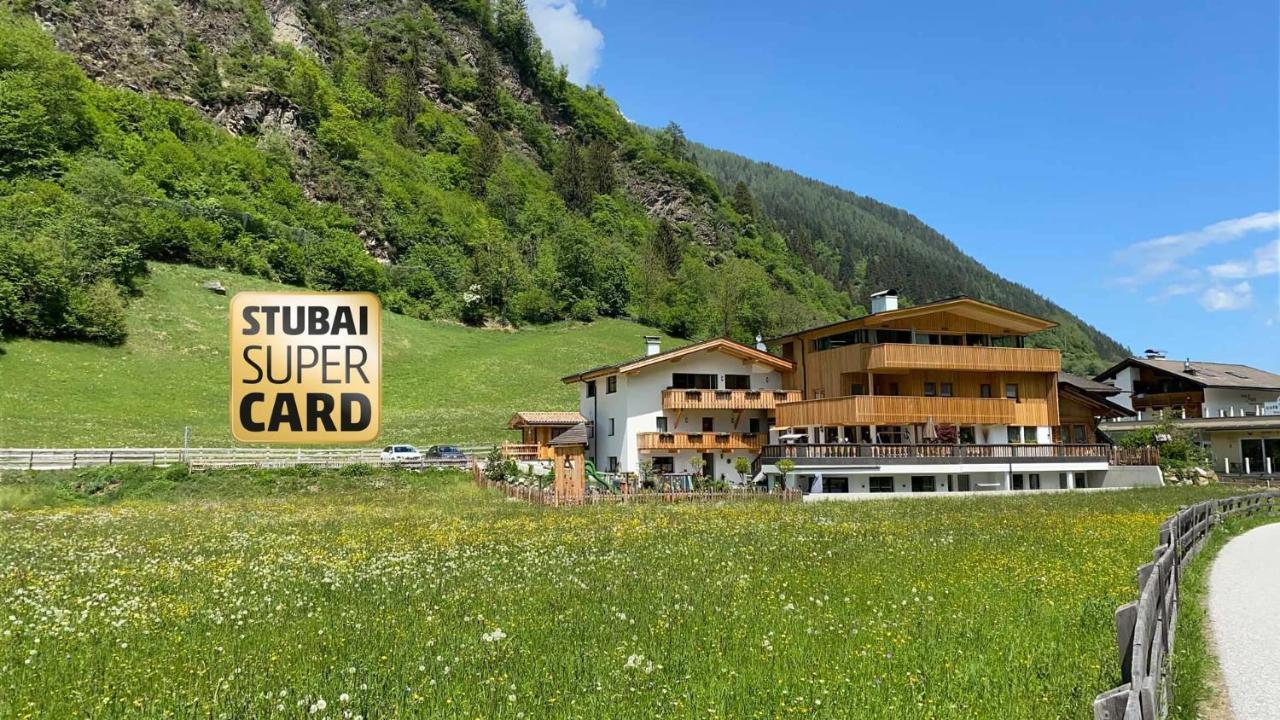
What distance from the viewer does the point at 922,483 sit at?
1704 inches

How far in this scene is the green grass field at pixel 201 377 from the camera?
178ft

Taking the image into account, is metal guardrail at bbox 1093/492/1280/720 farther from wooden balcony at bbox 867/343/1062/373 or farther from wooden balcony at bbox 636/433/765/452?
wooden balcony at bbox 636/433/765/452

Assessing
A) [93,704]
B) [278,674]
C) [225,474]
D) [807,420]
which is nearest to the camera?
[93,704]

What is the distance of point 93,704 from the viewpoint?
756cm

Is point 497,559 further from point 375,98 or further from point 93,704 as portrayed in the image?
point 375,98

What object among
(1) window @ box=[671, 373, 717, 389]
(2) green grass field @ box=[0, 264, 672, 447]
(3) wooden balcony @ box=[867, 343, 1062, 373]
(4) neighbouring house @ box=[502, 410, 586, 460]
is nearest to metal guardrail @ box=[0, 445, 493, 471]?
(4) neighbouring house @ box=[502, 410, 586, 460]

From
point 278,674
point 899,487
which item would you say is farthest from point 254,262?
point 278,674

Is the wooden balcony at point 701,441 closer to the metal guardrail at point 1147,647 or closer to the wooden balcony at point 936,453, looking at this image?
the wooden balcony at point 936,453

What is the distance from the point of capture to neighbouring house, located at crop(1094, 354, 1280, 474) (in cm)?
5884

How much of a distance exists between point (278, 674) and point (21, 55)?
386 feet

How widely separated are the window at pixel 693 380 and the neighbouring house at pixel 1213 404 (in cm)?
3145

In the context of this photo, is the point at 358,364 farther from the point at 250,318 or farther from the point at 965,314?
the point at 965,314

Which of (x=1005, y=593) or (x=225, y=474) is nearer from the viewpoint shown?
(x=1005, y=593)

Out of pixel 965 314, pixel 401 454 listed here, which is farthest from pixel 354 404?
pixel 965 314
